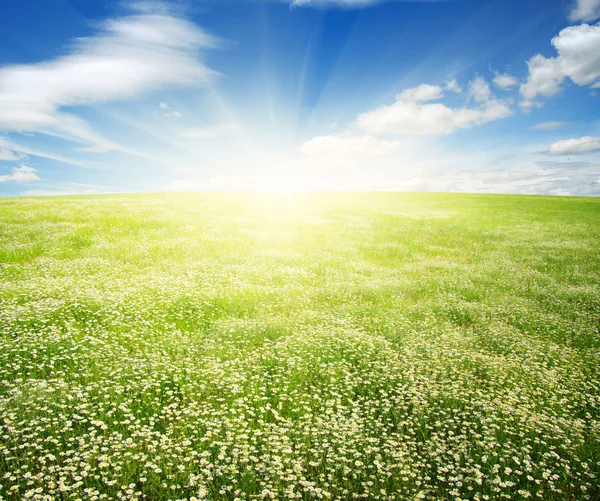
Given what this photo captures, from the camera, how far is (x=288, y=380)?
28.1 ft

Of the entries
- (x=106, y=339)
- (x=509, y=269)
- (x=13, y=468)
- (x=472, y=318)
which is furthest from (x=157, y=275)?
(x=509, y=269)

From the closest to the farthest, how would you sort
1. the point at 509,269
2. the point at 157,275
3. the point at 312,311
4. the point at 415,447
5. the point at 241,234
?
the point at 415,447
the point at 312,311
the point at 157,275
the point at 509,269
the point at 241,234

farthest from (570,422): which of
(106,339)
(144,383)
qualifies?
(106,339)

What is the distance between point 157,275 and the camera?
16031 millimetres

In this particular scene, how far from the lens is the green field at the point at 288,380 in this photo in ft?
19.4

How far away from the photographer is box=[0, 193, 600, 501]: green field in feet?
19.4

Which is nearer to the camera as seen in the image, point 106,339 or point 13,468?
point 13,468

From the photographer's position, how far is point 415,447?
6.75 m

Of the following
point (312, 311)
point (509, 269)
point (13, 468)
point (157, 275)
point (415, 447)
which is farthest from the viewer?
point (509, 269)

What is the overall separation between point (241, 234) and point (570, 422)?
21938 mm

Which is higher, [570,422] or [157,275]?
[157,275]

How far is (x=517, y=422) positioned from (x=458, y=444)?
1.62 metres

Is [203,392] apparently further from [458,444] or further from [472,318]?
[472,318]

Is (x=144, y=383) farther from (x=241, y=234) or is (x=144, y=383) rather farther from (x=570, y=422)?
(x=241, y=234)
